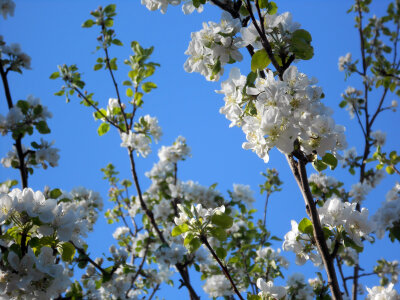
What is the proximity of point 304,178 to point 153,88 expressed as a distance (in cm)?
310

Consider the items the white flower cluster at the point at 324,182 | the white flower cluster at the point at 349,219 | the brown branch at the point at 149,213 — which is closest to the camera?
the white flower cluster at the point at 349,219

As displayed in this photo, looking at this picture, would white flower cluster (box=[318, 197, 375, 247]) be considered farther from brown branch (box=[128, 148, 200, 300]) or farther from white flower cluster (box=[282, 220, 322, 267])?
brown branch (box=[128, 148, 200, 300])

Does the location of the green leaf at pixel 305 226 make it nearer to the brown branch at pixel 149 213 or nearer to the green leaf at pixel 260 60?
the green leaf at pixel 260 60

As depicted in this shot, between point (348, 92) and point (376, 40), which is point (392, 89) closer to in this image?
point (348, 92)

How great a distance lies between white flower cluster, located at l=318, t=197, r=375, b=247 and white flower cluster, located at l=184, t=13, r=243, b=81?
0.88 meters

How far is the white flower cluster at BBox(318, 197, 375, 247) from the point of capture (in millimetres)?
1580

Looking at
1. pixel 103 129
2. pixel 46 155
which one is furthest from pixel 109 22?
pixel 46 155

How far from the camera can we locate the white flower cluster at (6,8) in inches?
140

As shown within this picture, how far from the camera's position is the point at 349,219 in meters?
1.60

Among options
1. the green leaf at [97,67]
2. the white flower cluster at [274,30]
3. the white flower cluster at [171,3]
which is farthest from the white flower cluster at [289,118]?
the green leaf at [97,67]

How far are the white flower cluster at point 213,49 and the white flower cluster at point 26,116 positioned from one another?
2.37m

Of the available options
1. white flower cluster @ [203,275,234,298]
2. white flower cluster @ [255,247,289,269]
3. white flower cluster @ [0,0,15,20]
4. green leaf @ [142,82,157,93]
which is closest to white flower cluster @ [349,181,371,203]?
white flower cluster @ [255,247,289,269]

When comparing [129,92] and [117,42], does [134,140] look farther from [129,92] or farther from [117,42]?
[117,42]

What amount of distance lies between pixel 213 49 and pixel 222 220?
0.86 meters
